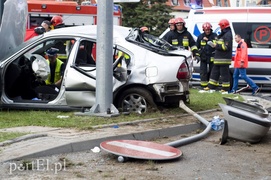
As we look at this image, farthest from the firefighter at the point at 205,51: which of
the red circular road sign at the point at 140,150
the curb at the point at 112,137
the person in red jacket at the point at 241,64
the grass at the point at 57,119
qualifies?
the red circular road sign at the point at 140,150

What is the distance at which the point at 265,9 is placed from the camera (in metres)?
16.5

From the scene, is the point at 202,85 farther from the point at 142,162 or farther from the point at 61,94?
the point at 142,162

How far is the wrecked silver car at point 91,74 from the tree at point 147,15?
102 ft

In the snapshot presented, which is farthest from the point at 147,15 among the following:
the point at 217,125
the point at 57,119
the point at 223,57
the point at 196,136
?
the point at 196,136

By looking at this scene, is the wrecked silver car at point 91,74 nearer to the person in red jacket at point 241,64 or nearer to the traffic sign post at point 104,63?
the traffic sign post at point 104,63

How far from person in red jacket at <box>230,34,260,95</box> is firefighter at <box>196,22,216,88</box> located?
622 millimetres

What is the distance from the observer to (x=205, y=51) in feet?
51.6

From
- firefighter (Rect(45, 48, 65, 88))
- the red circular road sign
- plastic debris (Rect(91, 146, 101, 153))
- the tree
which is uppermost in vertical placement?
the tree

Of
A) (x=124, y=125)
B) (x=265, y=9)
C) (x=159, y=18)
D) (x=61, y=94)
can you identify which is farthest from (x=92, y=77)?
(x=159, y=18)

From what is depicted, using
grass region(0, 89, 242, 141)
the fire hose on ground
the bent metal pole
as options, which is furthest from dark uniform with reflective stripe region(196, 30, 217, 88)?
the bent metal pole

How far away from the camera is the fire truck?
1909cm

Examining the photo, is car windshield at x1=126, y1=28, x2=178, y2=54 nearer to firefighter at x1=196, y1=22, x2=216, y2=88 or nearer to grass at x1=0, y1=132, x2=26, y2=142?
grass at x1=0, y1=132, x2=26, y2=142

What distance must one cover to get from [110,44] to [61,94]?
1.15 metres

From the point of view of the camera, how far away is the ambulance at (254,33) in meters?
16.2
